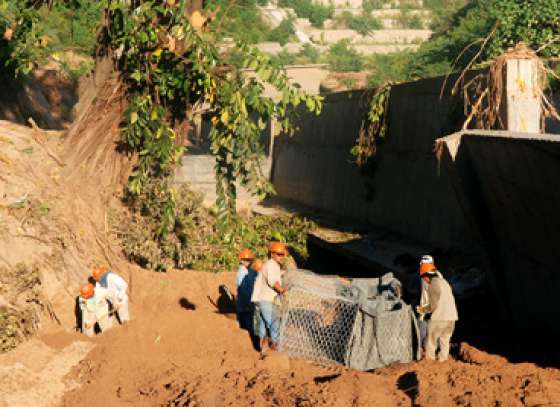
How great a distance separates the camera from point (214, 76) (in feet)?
47.5

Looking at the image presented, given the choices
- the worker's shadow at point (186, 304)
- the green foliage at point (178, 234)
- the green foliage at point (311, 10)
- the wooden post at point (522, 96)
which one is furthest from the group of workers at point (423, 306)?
the green foliage at point (311, 10)

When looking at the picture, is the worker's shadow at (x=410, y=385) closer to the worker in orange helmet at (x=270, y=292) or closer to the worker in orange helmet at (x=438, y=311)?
the worker in orange helmet at (x=438, y=311)

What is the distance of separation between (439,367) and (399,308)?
3.21 feet

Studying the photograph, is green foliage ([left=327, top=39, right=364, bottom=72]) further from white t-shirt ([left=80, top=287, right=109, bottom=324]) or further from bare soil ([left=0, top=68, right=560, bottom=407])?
white t-shirt ([left=80, top=287, right=109, bottom=324])

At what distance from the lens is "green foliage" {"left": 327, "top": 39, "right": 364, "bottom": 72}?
2210 inches

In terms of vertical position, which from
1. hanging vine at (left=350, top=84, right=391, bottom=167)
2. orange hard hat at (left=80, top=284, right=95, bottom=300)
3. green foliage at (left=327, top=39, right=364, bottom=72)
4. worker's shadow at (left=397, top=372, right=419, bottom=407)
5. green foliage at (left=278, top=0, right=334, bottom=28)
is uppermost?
green foliage at (left=278, top=0, right=334, bottom=28)

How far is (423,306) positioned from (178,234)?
5642 millimetres

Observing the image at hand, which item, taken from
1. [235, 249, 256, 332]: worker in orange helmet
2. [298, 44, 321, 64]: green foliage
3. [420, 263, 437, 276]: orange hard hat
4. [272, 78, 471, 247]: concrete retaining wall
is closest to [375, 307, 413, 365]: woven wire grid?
[420, 263, 437, 276]: orange hard hat

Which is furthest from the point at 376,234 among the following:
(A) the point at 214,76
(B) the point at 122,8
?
(B) the point at 122,8

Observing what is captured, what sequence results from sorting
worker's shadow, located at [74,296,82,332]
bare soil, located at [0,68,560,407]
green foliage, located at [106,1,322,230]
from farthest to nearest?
green foliage, located at [106,1,322,230] < worker's shadow, located at [74,296,82,332] < bare soil, located at [0,68,560,407]

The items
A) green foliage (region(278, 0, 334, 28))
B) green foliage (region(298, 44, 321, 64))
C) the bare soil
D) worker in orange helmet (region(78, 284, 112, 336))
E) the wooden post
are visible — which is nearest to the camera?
the bare soil

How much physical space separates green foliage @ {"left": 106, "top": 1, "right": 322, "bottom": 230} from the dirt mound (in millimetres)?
2634

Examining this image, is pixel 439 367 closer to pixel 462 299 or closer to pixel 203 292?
pixel 462 299

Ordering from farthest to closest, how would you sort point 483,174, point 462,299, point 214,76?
1. point 214,76
2. point 462,299
3. point 483,174
